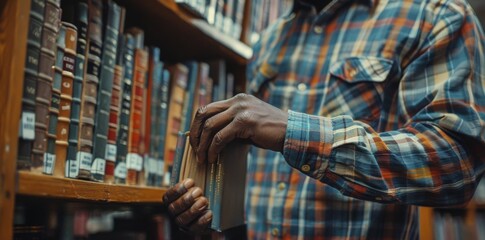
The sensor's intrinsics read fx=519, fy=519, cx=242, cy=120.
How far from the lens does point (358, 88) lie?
1.04m

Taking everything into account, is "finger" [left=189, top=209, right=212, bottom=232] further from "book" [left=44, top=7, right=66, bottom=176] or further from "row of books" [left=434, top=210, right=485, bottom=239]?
"row of books" [left=434, top=210, right=485, bottom=239]

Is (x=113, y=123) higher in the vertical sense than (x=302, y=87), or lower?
lower

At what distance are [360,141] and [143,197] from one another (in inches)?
16.3

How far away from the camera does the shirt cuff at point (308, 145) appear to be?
802mm

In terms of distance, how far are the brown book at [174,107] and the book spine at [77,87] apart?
305 millimetres

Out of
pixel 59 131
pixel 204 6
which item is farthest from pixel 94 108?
pixel 204 6

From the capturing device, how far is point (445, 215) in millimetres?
2213

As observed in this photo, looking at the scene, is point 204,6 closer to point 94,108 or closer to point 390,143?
point 94,108

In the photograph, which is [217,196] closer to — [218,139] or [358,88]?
[218,139]

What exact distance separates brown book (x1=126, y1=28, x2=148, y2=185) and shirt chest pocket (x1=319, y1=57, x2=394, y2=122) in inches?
14.6

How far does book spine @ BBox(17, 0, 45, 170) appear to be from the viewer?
695 mm

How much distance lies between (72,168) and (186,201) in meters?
0.19

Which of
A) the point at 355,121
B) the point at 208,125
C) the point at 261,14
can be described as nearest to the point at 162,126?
the point at 208,125

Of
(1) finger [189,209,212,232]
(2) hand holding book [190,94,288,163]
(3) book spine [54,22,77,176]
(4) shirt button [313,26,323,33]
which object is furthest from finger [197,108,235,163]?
(4) shirt button [313,26,323,33]
